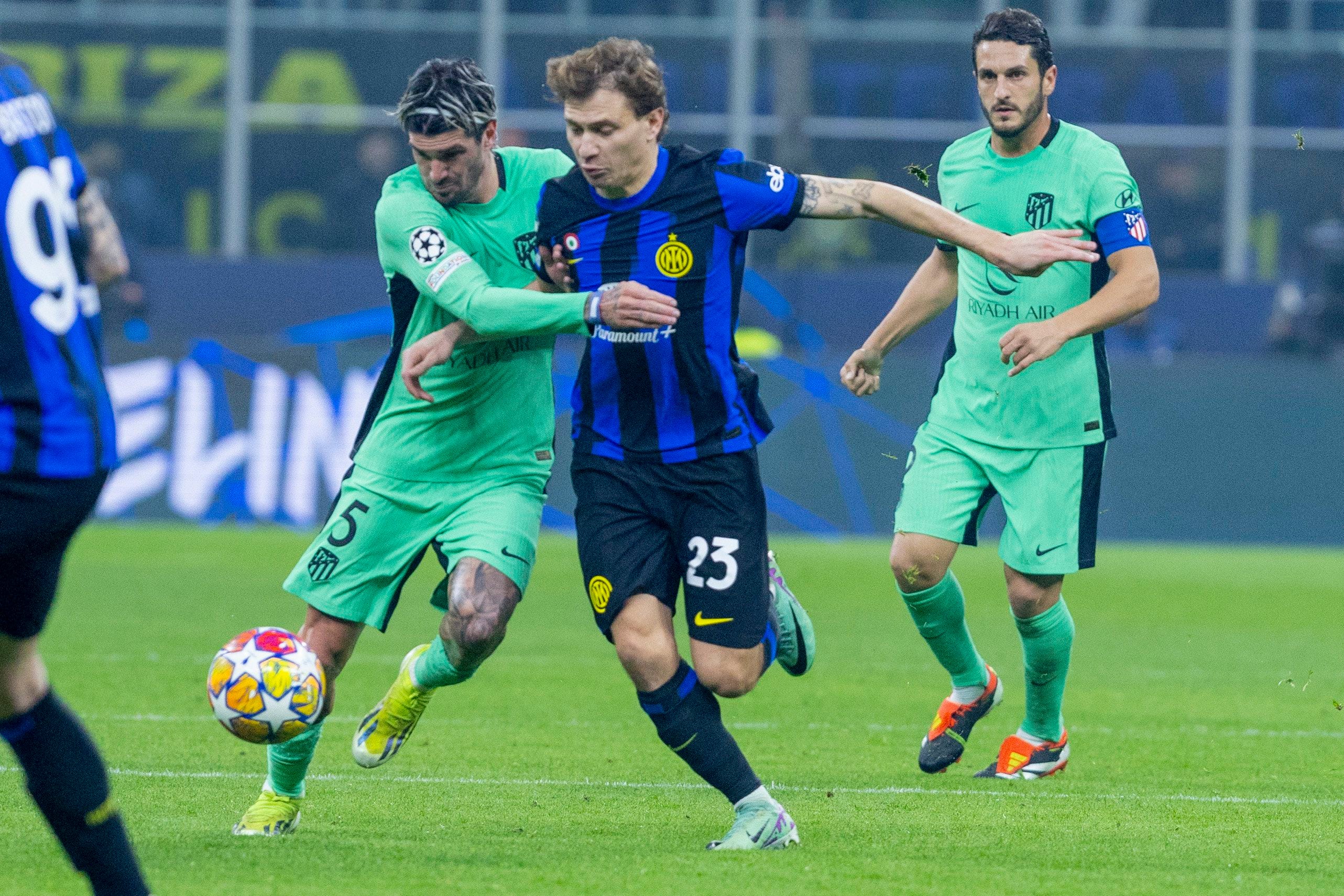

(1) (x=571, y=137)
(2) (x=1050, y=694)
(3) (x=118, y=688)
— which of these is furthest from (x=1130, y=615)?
(1) (x=571, y=137)

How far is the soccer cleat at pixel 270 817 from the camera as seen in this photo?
5324 mm

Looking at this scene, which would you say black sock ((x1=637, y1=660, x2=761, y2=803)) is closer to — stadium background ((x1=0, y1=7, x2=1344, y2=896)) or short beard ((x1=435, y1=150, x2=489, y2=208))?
stadium background ((x1=0, y1=7, x2=1344, y2=896))

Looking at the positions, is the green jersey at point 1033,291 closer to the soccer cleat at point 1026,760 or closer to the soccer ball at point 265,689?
the soccer cleat at point 1026,760

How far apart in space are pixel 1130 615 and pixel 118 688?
6.57m

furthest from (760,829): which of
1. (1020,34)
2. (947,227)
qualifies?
(1020,34)

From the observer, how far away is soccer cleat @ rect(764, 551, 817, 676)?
20.3 feet

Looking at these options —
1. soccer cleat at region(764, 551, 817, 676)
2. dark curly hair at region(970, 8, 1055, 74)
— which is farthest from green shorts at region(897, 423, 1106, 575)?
dark curly hair at region(970, 8, 1055, 74)

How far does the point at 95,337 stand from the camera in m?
4.09

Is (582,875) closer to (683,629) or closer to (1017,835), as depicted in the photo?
(1017,835)

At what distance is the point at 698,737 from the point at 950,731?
1711 millimetres

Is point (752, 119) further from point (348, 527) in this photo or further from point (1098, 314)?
point (348, 527)

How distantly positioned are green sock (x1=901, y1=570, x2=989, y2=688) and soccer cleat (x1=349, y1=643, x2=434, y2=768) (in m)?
1.80

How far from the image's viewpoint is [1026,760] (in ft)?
21.8

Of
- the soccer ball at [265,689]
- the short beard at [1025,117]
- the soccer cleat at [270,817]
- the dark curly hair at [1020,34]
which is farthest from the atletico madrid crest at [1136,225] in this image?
the soccer cleat at [270,817]
